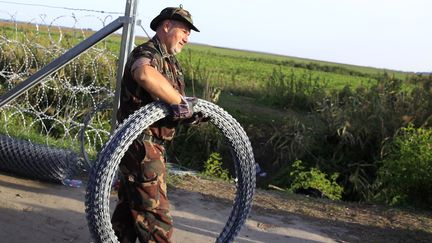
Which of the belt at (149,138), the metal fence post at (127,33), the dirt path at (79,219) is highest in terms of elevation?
the metal fence post at (127,33)

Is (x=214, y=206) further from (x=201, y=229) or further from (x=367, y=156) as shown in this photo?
(x=367, y=156)

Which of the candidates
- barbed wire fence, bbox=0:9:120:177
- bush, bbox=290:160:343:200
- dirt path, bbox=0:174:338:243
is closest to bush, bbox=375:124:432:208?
bush, bbox=290:160:343:200

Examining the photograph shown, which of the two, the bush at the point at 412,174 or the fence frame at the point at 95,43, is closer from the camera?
the fence frame at the point at 95,43

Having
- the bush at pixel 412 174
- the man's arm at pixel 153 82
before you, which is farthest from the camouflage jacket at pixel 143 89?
the bush at pixel 412 174

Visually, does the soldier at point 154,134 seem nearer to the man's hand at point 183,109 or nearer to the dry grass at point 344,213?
the man's hand at point 183,109

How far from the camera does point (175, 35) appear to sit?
3967 mm

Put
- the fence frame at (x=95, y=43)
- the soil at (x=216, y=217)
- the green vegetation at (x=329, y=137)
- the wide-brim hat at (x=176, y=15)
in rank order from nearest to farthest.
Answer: the wide-brim hat at (x=176, y=15)
the fence frame at (x=95, y=43)
the soil at (x=216, y=217)
the green vegetation at (x=329, y=137)

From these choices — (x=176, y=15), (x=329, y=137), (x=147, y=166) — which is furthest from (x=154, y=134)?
(x=329, y=137)

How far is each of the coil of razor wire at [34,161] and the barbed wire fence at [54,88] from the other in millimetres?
796

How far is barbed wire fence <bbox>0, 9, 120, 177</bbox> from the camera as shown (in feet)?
25.6

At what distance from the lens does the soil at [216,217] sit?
5367 millimetres

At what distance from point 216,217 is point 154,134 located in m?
2.39

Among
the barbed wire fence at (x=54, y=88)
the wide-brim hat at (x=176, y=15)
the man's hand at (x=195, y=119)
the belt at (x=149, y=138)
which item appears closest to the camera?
the wide-brim hat at (x=176, y=15)

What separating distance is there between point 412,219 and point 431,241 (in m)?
0.73
